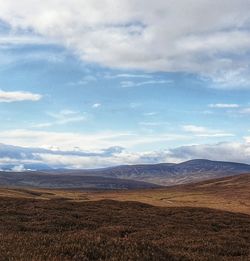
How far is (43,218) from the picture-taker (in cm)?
3120

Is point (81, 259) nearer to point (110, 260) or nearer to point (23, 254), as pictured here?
point (110, 260)

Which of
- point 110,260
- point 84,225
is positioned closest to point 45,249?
point 110,260

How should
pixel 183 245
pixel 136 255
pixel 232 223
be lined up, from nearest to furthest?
pixel 136 255 < pixel 183 245 < pixel 232 223

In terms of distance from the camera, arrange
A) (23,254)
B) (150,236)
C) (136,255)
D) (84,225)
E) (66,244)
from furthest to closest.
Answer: (84,225) < (150,236) < (66,244) < (136,255) < (23,254)

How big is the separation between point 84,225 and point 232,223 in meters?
16.3

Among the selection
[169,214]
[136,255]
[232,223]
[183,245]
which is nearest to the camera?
[136,255]

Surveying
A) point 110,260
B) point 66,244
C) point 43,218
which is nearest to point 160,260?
point 110,260

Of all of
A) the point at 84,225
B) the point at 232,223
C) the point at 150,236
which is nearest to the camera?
the point at 150,236

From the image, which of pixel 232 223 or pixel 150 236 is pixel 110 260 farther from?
pixel 232 223

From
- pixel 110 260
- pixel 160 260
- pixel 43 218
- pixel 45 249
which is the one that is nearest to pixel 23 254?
pixel 45 249

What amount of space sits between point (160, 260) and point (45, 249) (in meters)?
3.65

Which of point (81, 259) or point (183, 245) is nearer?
point (81, 259)

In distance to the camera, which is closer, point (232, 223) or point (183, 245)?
point (183, 245)

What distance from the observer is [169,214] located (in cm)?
4541
